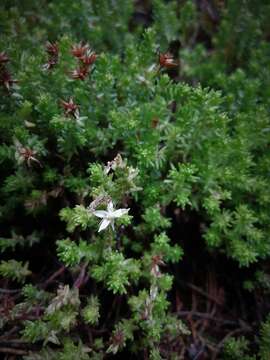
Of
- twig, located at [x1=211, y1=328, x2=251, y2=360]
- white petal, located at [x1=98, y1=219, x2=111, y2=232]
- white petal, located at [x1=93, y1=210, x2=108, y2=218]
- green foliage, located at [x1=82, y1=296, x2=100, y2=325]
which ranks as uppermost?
white petal, located at [x1=93, y1=210, x2=108, y2=218]

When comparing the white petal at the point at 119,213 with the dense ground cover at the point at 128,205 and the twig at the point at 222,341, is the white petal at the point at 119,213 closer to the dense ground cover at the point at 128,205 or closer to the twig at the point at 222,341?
the dense ground cover at the point at 128,205

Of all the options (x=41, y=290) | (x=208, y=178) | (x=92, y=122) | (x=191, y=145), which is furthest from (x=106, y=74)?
(x=41, y=290)

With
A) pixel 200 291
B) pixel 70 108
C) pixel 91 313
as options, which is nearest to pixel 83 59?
pixel 70 108

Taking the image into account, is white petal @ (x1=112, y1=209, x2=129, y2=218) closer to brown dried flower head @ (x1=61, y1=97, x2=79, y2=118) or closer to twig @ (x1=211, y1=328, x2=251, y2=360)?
brown dried flower head @ (x1=61, y1=97, x2=79, y2=118)

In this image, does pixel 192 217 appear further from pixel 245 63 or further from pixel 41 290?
pixel 245 63

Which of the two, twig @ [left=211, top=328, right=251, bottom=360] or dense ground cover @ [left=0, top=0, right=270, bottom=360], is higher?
dense ground cover @ [left=0, top=0, right=270, bottom=360]

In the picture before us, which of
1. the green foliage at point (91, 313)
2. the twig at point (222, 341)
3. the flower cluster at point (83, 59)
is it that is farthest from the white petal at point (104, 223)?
the twig at point (222, 341)

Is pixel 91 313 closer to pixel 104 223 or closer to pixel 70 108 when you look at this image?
pixel 104 223

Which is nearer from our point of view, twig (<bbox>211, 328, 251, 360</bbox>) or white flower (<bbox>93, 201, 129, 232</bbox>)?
white flower (<bbox>93, 201, 129, 232</bbox>)

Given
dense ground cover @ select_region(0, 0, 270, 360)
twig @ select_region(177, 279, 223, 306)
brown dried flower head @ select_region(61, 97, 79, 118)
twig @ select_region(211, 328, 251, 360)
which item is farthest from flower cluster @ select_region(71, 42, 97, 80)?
twig @ select_region(211, 328, 251, 360)
